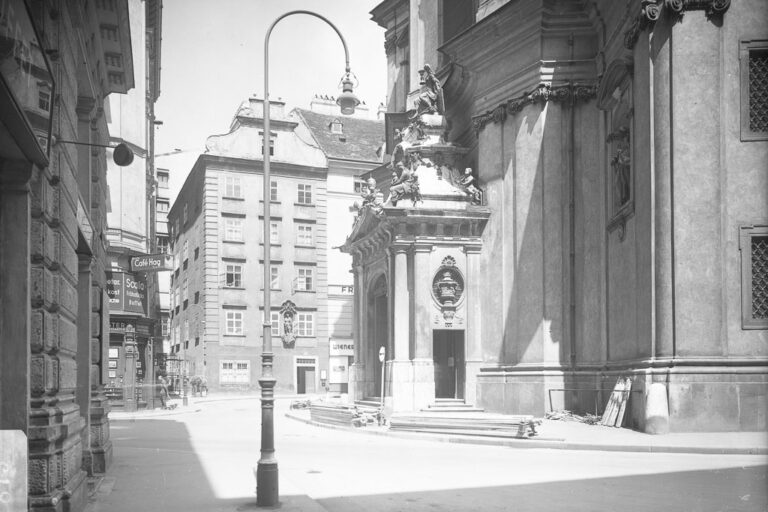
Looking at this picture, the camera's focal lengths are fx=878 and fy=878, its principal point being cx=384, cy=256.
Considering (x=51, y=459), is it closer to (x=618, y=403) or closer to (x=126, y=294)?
(x=618, y=403)

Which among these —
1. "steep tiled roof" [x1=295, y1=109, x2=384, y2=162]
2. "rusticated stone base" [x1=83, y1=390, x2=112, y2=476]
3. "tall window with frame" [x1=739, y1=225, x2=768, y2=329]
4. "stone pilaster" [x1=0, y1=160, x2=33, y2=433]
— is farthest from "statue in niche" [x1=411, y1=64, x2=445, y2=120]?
"steep tiled roof" [x1=295, y1=109, x2=384, y2=162]

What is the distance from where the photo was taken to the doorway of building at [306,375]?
62.9 metres

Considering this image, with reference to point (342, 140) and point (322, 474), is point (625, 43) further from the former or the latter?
point (342, 140)

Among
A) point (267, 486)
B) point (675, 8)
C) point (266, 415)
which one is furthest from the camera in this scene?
point (675, 8)

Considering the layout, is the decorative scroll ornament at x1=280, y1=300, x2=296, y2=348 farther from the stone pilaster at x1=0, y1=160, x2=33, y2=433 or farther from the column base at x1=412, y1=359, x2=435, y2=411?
the stone pilaster at x1=0, y1=160, x2=33, y2=433

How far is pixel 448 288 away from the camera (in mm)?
30875

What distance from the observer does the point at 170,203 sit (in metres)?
89.1

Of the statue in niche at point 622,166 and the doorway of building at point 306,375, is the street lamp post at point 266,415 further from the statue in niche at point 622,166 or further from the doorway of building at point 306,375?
the doorway of building at point 306,375

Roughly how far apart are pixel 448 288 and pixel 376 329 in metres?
7.16

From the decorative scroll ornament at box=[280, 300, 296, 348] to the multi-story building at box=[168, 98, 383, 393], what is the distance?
0.07m

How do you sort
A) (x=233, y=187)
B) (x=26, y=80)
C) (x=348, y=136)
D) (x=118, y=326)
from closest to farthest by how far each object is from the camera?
1. (x=26, y=80)
2. (x=118, y=326)
3. (x=233, y=187)
4. (x=348, y=136)

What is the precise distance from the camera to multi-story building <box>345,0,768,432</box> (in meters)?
20.2

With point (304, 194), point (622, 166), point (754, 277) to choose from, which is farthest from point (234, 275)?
point (754, 277)

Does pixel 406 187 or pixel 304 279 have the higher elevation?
pixel 406 187
